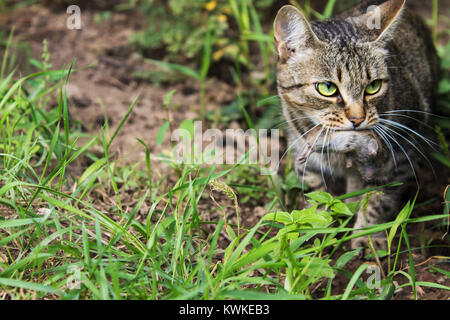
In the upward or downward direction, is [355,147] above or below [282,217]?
above

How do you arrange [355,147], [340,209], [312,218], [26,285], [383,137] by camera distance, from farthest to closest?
[383,137] → [355,147] → [340,209] → [312,218] → [26,285]

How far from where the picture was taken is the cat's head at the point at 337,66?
2750mm

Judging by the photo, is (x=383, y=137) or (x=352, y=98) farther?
(x=383, y=137)

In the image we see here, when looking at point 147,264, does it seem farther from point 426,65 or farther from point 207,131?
point 426,65

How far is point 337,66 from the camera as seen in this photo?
2.77 metres

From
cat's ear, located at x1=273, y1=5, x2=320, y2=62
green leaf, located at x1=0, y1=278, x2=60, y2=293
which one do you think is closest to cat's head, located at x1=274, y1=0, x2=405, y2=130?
cat's ear, located at x1=273, y1=5, x2=320, y2=62

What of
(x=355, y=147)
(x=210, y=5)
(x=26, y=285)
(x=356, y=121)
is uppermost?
(x=210, y=5)

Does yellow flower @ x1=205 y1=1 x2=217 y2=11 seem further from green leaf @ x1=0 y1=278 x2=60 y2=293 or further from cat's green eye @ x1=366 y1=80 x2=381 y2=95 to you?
green leaf @ x1=0 y1=278 x2=60 y2=293

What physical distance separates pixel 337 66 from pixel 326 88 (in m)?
0.14

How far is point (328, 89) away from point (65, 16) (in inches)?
131

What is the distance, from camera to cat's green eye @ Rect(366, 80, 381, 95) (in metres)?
2.85

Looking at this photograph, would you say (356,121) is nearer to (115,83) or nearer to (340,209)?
(340,209)

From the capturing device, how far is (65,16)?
5023 mm

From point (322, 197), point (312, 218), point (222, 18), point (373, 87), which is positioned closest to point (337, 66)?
point (373, 87)
